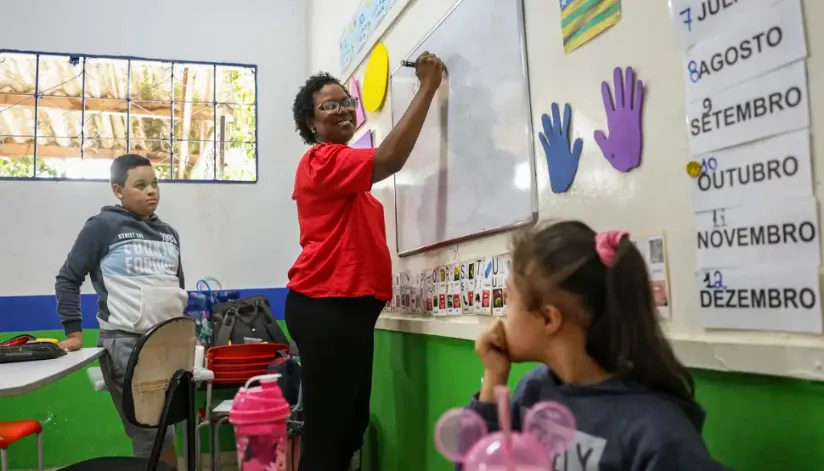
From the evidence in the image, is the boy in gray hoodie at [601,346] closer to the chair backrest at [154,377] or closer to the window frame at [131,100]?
the chair backrest at [154,377]

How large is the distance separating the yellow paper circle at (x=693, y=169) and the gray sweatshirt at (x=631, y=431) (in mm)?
328

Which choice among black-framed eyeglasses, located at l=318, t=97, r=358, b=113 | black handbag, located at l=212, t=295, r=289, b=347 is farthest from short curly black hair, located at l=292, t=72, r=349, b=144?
black handbag, located at l=212, t=295, r=289, b=347

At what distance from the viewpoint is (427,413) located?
1.91 meters

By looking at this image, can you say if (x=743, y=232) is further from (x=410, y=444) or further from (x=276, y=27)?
(x=276, y=27)

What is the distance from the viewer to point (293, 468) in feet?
8.52

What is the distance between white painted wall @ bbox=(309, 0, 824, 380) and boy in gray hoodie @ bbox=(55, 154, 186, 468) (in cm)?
135

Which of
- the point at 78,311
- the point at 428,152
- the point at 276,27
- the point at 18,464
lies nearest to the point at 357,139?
the point at 428,152

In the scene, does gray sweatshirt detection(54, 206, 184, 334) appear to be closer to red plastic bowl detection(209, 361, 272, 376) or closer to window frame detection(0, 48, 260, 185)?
red plastic bowl detection(209, 361, 272, 376)

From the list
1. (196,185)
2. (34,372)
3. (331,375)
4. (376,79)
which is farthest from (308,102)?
(196,185)

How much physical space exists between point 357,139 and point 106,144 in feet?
6.07

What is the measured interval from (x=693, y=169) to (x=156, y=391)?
4.18 feet

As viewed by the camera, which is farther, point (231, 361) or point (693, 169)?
point (231, 361)

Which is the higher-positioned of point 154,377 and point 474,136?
point 474,136

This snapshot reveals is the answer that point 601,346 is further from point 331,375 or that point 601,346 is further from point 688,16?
point 331,375
